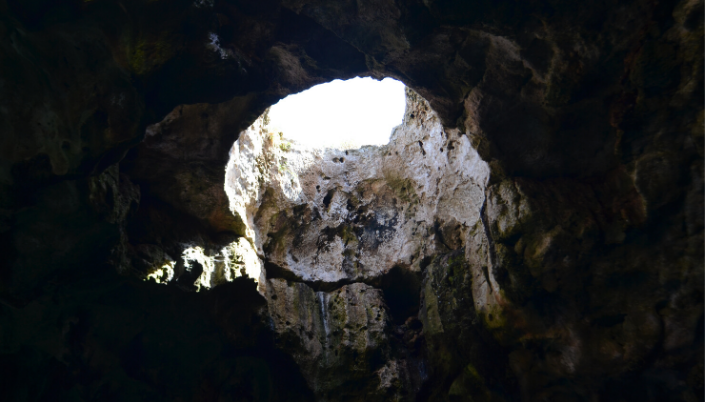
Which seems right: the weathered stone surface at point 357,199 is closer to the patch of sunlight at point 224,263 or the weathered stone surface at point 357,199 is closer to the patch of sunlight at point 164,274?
the patch of sunlight at point 224,263

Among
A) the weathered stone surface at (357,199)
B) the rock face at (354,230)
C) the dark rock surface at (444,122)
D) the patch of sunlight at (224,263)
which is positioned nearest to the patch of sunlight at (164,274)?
the dark rock surface at (444,122)

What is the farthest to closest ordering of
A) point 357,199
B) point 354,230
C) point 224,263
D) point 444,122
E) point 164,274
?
point 357,199
point 354,230
point 444,122
point 224,263
point 164,274

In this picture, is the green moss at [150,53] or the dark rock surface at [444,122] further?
the green moss at [150,53]

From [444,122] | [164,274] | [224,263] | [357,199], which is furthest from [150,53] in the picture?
[357,199]

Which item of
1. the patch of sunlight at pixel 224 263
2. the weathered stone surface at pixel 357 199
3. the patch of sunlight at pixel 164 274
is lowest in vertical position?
the patch of sunlight at pixel 164 274

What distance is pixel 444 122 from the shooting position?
22.1 feet

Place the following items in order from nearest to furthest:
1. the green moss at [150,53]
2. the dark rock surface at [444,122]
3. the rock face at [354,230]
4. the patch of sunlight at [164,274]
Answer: the dark rock surface at [444,122] → the green moss at [150,53] → the patch of sunlight at [164,274] → the rock face at [354,230]

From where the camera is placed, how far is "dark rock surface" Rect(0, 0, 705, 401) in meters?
3.90

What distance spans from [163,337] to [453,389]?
15.9ft

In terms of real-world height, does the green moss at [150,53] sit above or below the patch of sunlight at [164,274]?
above

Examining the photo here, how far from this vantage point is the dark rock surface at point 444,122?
3.90 m

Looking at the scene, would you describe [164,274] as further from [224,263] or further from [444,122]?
[444,122]

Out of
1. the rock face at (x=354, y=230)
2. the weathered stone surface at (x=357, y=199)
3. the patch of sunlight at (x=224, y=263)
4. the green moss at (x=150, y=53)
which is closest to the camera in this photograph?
the green moss at (x=150, y=53)

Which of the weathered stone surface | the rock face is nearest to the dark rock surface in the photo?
the rock face
